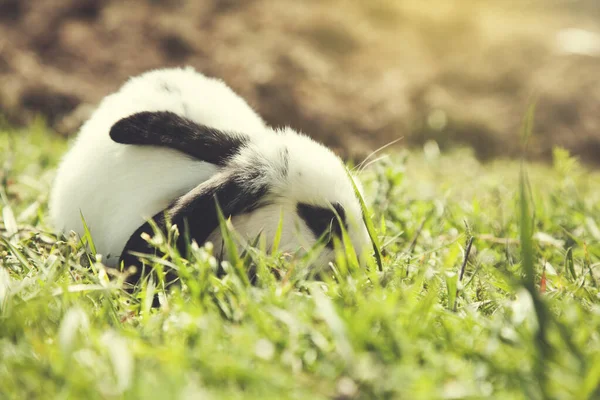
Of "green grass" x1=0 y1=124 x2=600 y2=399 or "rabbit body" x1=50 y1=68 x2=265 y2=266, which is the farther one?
"rabbit body" x1=50 y1=68 x2=265 y2=266

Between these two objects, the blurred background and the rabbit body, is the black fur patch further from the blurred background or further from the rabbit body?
the blurred background

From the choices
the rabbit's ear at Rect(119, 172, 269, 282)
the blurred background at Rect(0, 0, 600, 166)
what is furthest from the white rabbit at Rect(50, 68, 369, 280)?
the blurred background at Rect(0, 0, 600, 166)

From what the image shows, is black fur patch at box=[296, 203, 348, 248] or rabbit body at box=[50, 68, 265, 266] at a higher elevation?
rabbit body at box=[50, 68, 265, 266]

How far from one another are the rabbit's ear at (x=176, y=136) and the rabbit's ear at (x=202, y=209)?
0.20 m

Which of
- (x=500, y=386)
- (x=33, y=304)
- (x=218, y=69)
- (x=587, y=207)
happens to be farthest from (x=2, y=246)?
(x=218, y=69)

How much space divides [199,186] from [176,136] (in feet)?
1.16

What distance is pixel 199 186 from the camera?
92.7 inches

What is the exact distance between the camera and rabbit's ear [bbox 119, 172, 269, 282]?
2289 mm

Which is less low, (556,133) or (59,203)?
(59,203)

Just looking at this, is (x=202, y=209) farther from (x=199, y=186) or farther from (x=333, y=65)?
(x=333, y=65)

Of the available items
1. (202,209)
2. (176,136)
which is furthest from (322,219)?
(176,136)

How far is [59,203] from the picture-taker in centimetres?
295

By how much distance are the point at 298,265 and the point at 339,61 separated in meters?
8.89

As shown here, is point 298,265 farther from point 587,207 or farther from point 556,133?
point 556,133
